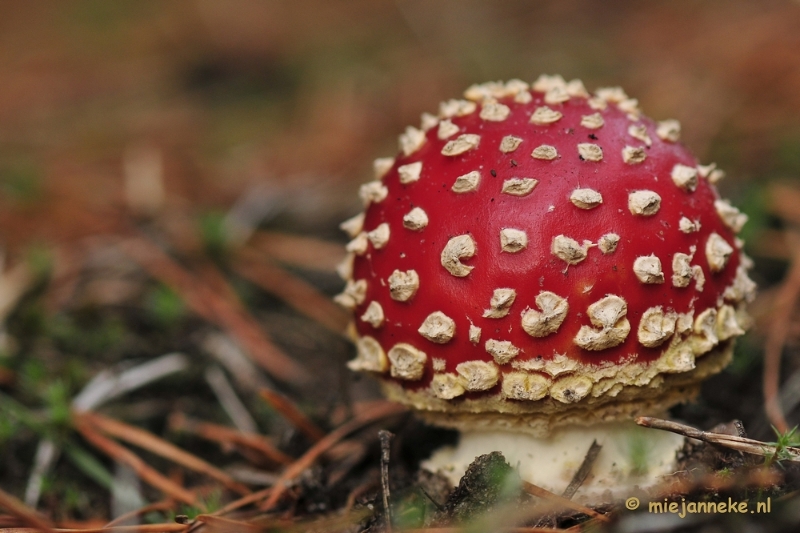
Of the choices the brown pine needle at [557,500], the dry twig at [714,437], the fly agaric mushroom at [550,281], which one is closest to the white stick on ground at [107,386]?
the fly agaric mushroom at [550,281]

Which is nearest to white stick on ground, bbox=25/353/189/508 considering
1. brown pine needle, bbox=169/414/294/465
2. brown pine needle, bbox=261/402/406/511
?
brown pine needle, bbox=169/414/294/465

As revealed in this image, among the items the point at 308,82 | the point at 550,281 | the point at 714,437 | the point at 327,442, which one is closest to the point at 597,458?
the point at 714,437

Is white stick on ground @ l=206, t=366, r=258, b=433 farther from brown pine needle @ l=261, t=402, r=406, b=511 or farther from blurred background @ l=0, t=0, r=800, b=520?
brown pine needle @ l=261, t=402, r=406, b=511

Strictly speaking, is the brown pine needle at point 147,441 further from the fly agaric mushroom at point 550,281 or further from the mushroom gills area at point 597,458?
the mushroom gills area at point 597,458

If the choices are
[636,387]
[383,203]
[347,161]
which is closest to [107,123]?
[347,161]

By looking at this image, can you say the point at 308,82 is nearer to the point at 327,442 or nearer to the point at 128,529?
the point at 327,442
